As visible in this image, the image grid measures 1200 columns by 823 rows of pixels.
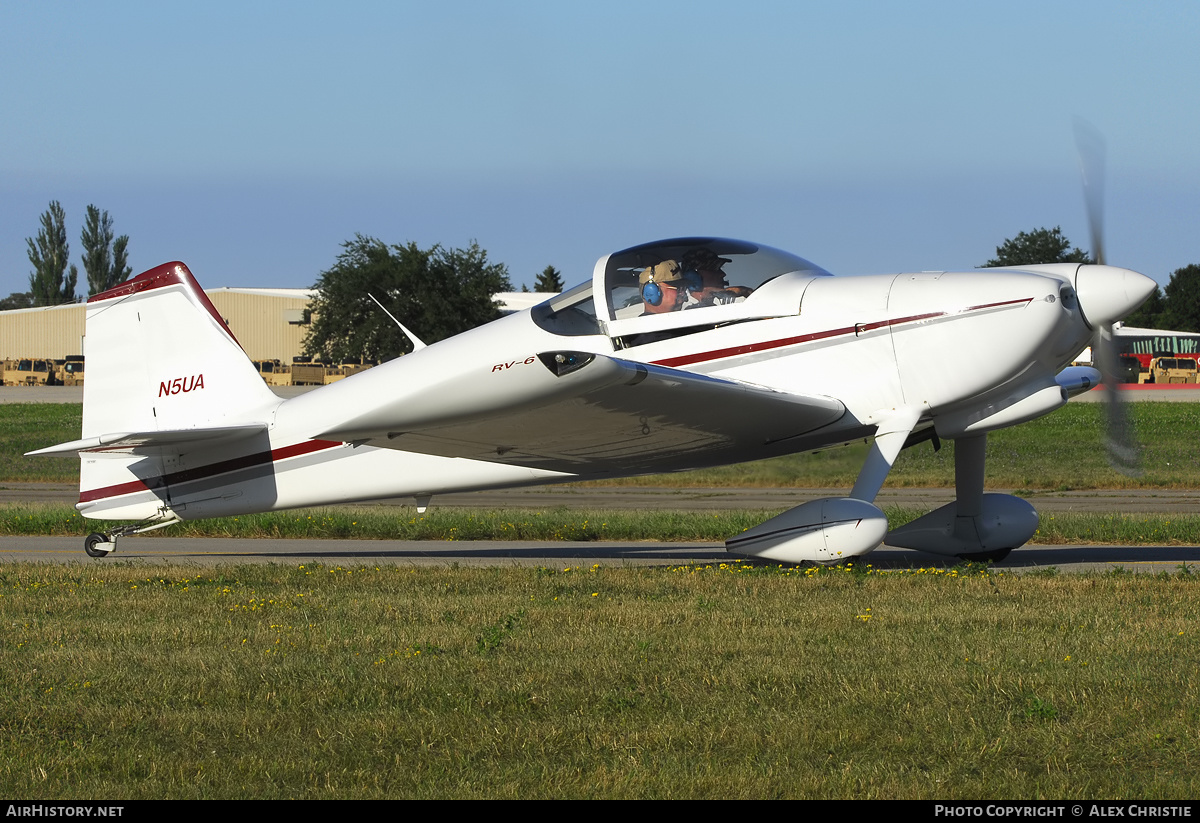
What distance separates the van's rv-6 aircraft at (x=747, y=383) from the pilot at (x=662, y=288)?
16mm

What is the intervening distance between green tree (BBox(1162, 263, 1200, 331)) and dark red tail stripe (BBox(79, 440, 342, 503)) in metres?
71.7

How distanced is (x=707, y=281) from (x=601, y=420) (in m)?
1.49

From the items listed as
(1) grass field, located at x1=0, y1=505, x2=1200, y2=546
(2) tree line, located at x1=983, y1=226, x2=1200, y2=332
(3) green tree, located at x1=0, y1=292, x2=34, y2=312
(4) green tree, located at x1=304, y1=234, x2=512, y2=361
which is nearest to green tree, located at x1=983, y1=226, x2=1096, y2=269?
(2) tree line, located at x1=983, y1=226, x2=1200, y2=332

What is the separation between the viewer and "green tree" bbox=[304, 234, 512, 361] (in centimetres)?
6069

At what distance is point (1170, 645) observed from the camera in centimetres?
607

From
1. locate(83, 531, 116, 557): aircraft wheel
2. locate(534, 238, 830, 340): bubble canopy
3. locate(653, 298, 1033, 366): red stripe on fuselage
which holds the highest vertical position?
locate(534, 238, 830, 340): bubble canopy

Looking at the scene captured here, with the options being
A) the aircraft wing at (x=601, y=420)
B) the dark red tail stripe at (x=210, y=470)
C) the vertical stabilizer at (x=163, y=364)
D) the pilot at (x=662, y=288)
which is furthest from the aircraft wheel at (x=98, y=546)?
the pilot at (x=662, y=288)

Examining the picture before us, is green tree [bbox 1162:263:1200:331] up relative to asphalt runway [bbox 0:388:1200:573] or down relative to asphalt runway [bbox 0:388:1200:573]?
up

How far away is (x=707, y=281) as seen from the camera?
953 cm

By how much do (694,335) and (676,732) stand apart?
538 cm

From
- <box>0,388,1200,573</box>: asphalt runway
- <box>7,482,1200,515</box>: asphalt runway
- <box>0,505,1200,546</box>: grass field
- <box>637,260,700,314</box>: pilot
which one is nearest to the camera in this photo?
<box>637,260,700,314</box>: pilot

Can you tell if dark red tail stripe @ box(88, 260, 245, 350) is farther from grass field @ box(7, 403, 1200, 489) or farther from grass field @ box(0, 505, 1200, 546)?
grass field @ box(7, 403, 1200, 489)

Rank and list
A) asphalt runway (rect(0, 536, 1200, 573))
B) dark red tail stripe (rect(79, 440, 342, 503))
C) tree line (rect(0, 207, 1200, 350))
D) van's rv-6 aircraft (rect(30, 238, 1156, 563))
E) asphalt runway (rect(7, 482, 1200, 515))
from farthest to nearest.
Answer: tree line (rect(0, 207, 1200, 350)) < asphalt runway (rect(7, 482, 1200, 515)) < dark red tail stripe (rect(79, 440, 342, 503)) < asphalt runway (rect(0, 536, 1200, 573)) < van's rv-6 aircraft (rect(30, 238, 1156, 563))

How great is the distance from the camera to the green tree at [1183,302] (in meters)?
Result: 74.1
